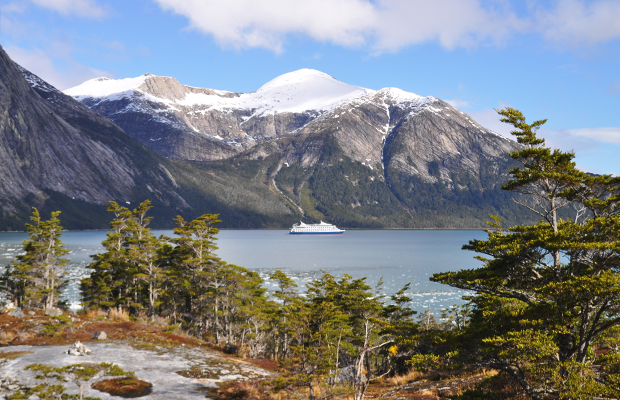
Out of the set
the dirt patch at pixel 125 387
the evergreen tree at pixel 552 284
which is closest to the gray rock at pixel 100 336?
the dirt patch at pixel 125 387

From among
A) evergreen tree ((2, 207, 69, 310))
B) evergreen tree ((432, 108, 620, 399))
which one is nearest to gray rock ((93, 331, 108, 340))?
evergreen tree ((432, 108, 620, 399))

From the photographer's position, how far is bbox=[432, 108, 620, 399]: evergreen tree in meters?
12.1

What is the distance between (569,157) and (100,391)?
21.3 m

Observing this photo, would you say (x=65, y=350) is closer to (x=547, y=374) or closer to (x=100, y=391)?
(x=100, y=391)

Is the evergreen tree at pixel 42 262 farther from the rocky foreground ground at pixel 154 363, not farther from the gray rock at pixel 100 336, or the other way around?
the gray rock at pixel 100 336

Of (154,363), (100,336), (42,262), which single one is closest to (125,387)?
(154,363)

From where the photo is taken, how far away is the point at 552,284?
41.3 ft

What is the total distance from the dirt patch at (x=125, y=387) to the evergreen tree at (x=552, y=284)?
13.1m

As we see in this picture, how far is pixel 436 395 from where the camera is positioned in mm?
17750

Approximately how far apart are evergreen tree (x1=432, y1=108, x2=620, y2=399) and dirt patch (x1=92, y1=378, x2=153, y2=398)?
13114 millimetres

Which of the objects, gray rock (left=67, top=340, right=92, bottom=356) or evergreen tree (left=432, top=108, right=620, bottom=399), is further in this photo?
gray rock (left=67, top=340, right=92, bottom=356)

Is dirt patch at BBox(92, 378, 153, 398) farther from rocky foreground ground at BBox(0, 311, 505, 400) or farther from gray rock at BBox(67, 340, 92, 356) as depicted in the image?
gray rock at BBox(67, 340, 92, 356)

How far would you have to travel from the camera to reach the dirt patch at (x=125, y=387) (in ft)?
50.8

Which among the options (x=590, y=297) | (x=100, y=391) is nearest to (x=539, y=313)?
(x=590, y=297)
